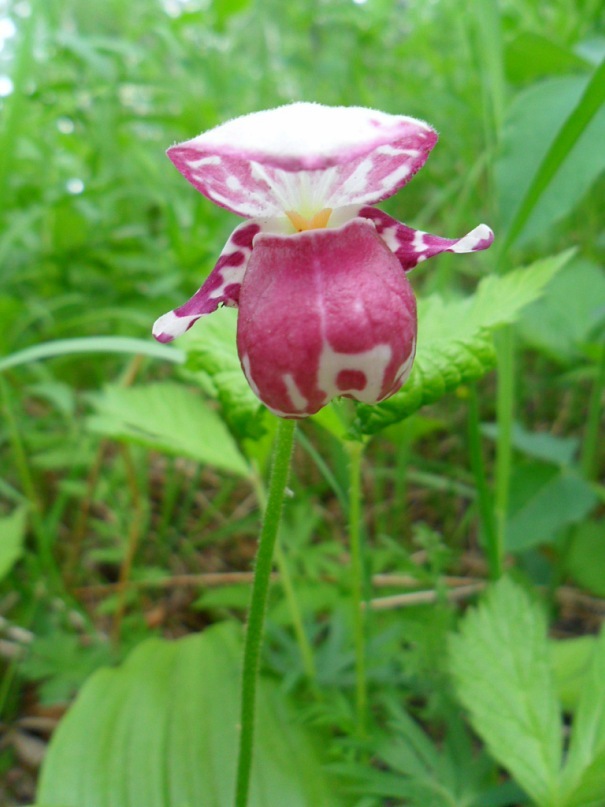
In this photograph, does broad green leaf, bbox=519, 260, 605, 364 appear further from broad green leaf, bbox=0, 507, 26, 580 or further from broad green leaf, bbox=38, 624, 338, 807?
broad green leaf, bbox=0, 507, 26, 580

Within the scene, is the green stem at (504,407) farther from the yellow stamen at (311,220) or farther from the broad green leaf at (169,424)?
the yellow stamen at (311,220)

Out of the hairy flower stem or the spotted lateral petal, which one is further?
the hairy flower stem

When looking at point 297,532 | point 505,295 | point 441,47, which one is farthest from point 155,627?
point 441,47

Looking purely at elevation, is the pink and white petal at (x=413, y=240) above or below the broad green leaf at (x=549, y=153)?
below

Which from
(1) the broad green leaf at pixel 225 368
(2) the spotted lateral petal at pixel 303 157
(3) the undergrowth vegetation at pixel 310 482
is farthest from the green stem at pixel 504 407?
(2) the spotted lateral petal at pixel 303 157

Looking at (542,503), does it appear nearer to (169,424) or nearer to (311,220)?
(169,424)

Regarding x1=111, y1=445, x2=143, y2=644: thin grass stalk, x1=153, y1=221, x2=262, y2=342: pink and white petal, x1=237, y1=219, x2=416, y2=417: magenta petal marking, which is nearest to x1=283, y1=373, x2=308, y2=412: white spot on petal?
x1=237, y1=219, x2=416, y2=417: magenta petal marking
